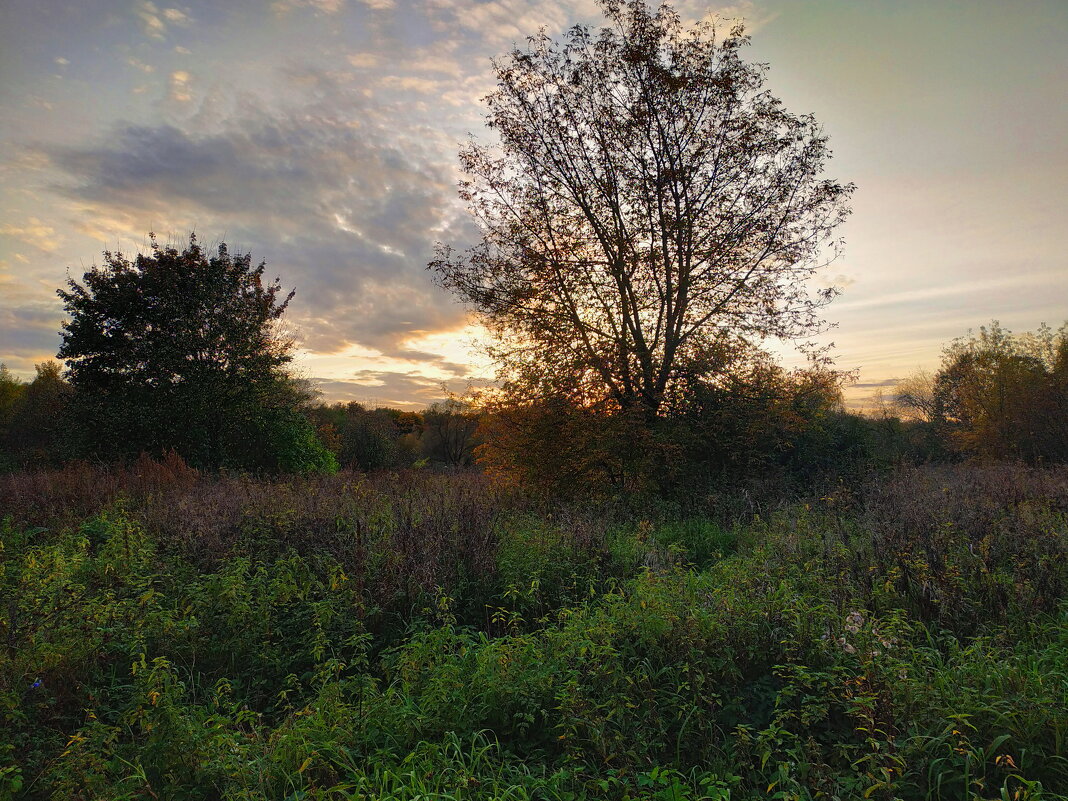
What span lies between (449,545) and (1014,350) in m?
27.3

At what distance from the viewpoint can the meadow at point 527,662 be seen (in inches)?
120

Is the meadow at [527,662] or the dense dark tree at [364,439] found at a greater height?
the dense dark tree at [364,439]

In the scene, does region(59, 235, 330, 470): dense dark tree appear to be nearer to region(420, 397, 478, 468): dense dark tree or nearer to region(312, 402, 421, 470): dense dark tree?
region(312, 402, 421, 470): dense dark tree

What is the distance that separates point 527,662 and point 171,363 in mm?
18817

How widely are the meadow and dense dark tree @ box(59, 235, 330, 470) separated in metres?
11.4

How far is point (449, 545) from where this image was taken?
6.66m

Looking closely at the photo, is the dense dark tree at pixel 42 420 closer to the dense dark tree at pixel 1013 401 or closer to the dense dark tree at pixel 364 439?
the dense dark tree at pixel 364 439

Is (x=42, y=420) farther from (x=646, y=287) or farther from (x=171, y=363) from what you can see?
(x=646, y=287)

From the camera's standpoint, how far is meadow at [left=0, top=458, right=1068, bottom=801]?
3.05m

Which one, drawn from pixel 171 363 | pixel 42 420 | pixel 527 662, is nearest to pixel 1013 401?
pixel 527 662

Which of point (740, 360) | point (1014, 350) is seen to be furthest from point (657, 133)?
point (1014, 350)

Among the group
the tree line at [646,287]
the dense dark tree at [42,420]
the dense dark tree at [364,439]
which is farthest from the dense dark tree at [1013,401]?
the dense dark tree at [42,420]

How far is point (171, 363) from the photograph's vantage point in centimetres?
1842

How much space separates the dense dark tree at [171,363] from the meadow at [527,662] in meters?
11.4
